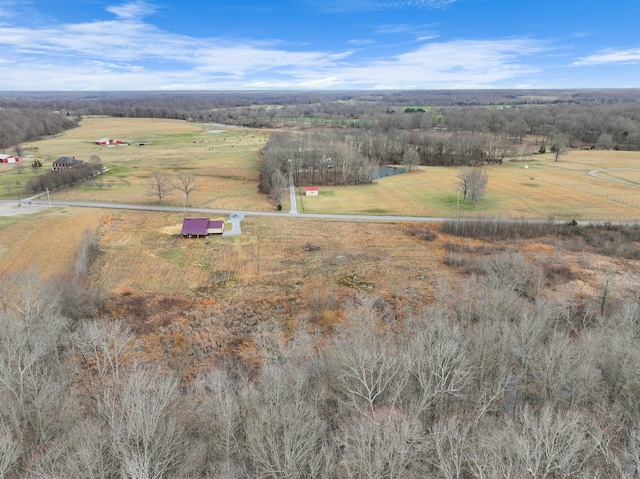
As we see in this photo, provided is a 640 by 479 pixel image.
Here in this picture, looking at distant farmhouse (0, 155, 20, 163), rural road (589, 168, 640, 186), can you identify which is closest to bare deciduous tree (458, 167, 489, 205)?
rural road (589, 168, 640, 186)

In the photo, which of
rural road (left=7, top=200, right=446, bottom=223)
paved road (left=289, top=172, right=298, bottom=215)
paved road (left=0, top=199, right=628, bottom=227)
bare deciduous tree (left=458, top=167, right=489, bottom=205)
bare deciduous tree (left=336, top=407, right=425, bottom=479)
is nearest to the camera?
bare deciduous tree (left=336, top=407, right=425, bottom=479)

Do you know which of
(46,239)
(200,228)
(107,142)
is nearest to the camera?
(46,239)

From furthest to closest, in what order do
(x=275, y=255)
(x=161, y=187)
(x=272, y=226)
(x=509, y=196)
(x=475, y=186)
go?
1. (x=161, y=187)
2. (x=509, y=196)
3. (x=475, y=186)
4. (x=272, y=226)
5. (x=275, y=255)

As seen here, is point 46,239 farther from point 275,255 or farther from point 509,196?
point 509,196

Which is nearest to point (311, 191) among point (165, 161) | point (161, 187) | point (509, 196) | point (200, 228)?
point (161, 187)

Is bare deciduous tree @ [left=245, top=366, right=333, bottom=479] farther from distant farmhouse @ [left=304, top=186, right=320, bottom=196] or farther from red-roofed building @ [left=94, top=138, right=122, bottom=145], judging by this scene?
red-roofed building @ [left=94, top=138, right=122, bottom=145]

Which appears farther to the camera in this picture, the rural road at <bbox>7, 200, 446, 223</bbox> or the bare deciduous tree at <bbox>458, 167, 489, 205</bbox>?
the bare deciduous tree at <bbox>458, 167, 489, 205</bbox>

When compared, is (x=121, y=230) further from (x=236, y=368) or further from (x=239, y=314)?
(x=236, y=368)

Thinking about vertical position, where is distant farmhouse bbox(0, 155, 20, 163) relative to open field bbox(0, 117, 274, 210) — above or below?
above
